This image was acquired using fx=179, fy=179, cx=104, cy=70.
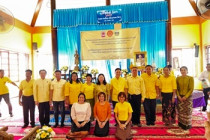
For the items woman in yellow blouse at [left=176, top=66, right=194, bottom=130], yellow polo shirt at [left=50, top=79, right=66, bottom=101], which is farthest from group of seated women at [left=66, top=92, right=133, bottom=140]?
woman in yellow blouse at [left=176, top=66, right=194, bottom=130]

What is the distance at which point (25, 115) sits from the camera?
3910 millimetres

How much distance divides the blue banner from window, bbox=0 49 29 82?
4244mm

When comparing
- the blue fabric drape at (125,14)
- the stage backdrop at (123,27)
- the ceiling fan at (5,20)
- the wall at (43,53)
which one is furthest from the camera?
the wall at (43,53)

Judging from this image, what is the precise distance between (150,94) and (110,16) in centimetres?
372

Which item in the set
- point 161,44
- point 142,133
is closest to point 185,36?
point 161,44

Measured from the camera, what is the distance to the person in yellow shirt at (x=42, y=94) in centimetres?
372

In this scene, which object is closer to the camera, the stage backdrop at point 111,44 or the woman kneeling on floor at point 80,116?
the woman kneeling on floor at point 80,116

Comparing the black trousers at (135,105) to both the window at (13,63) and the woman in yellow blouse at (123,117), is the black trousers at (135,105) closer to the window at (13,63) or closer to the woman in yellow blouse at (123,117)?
the woman in yellow blouse at (123,117)

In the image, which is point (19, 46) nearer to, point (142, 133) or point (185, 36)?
point (142, 133)

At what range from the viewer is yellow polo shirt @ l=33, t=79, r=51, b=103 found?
371cm

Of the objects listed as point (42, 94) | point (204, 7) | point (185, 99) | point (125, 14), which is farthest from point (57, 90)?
point (125, 14)

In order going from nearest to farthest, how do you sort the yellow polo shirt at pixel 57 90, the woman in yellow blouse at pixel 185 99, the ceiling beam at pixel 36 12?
the woman in yellow blouse at pixel 185 99 < the yellow polo shirt at pixel 57 90 < the ceiling beam at pixel 36 12

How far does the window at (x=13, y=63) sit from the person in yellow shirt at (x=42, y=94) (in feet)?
14.5

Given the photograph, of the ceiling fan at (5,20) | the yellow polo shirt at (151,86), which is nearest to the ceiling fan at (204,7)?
the yellow polo shirt at (151,86)
